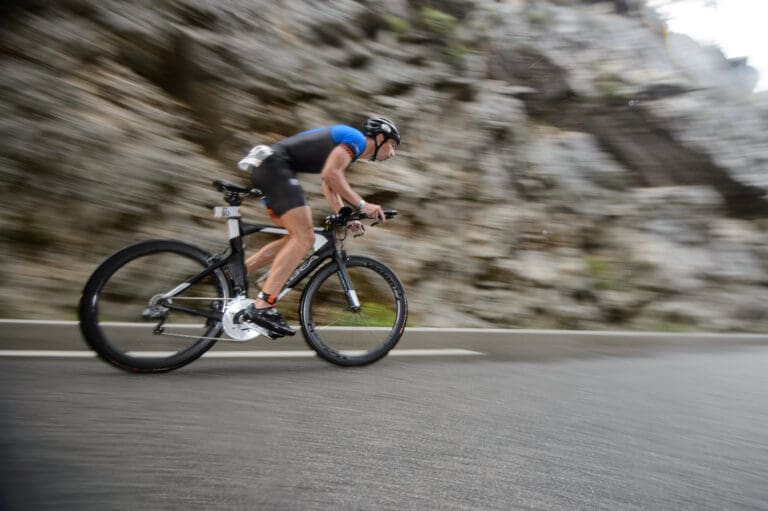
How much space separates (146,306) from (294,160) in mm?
1392

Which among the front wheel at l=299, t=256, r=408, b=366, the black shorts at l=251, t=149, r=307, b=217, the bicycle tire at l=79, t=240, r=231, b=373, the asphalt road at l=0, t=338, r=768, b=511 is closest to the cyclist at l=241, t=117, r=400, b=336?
the black shorts at l=251, t=149, r=307, b=217

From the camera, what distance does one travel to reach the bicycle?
355 centimetres

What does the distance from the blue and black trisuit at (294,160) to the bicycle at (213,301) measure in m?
0.18

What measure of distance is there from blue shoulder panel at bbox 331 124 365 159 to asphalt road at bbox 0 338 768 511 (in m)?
1.56

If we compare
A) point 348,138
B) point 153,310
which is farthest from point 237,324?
point 348,138

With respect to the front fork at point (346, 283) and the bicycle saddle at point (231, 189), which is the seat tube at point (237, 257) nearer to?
the bicycle saddle at point (231, 189)

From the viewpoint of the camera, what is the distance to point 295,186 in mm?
4180

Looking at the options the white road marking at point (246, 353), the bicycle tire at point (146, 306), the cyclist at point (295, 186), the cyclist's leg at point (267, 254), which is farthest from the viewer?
the cyclist's leg at point (267, 254)

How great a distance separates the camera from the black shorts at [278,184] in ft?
13.6

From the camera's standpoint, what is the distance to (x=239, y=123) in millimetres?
7898

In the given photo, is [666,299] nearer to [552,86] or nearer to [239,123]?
[552,86]

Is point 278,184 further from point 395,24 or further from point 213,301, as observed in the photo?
point 395,24

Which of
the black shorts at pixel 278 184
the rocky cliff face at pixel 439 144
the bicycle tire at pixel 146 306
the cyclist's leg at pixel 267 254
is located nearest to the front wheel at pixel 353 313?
the cyclist's leg at pixel 267 254

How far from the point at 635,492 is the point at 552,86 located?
1045 centimetres
